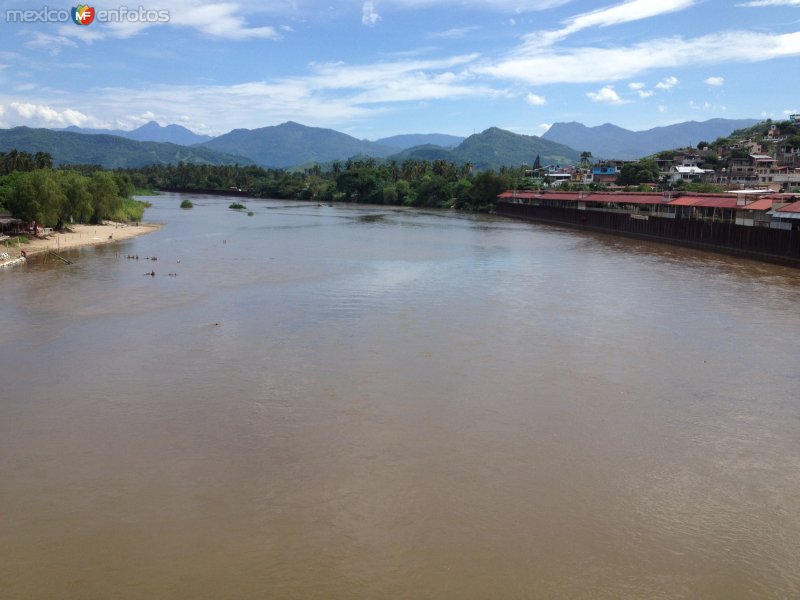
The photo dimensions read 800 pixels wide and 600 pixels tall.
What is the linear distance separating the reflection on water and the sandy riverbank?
15832mm

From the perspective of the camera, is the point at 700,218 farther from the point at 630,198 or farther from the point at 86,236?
the point at 86,236


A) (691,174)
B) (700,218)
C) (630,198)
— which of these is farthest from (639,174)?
(700,218)

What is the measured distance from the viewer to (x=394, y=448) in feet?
38.1

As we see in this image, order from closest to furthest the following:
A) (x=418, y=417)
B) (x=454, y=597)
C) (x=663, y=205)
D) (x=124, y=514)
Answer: (x=454, y=597)
(x=124, y=514)
(x=418, y=417)
(x=663, y=205)

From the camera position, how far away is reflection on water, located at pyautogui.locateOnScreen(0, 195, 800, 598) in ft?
26.9

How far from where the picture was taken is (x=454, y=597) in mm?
7723

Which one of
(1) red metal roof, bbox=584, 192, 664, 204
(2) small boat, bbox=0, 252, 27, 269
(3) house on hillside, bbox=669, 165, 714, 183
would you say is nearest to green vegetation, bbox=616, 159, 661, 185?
(3) house on hillside, bbox=669, 165, 714, 183

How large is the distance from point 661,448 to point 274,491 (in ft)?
22.9

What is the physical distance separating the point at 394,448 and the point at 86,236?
4234cm

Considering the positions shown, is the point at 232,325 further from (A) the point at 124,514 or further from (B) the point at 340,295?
(A) the point at 124,514

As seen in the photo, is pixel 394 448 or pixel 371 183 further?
pixel 371 183

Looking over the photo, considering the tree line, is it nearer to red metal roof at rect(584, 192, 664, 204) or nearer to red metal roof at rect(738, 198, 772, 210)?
red metal roof at rect(584, 192, 664, 204)

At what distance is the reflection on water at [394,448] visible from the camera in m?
8.21

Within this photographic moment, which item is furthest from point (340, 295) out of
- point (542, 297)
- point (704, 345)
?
point (704, 345)
